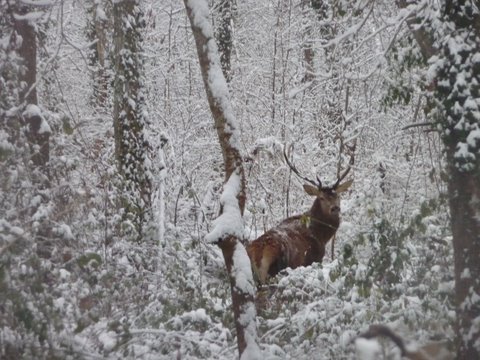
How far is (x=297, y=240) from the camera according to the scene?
9711 mm

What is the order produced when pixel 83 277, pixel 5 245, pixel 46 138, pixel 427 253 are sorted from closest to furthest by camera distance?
pixel 5 245 < pixel 83 277 < pixel 427 253 < pixel 46 138

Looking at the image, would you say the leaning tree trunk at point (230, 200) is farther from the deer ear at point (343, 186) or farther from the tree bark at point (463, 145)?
the deer ear at point (343, 186)

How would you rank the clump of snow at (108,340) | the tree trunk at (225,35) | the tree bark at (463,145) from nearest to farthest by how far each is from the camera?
the tree bark at (463,145) < the clump of snow at (108,340) < the tree trunk at (225,35)

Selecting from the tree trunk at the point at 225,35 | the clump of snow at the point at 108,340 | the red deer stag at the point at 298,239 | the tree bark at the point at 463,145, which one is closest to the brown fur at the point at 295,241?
the red deer stag at the point at 298,239

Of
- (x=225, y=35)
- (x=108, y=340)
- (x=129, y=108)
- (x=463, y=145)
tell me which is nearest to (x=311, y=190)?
(x=129, y=108)

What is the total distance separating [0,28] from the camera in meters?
6.52

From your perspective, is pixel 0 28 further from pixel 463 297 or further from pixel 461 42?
pixel 463 297

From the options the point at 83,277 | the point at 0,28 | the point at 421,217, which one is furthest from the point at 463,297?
the point at 0,28

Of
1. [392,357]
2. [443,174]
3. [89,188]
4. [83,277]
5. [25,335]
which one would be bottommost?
[392,357]

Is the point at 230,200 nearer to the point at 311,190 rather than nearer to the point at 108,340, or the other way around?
the point at 108,340

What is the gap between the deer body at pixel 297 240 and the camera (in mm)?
8906

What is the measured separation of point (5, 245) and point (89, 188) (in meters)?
1.60

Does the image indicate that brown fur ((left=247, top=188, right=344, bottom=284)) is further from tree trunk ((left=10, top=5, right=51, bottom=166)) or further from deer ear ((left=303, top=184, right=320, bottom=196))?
tree trunk ((left=10, top=5, right=51, bottom=166))

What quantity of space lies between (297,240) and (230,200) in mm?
4019
